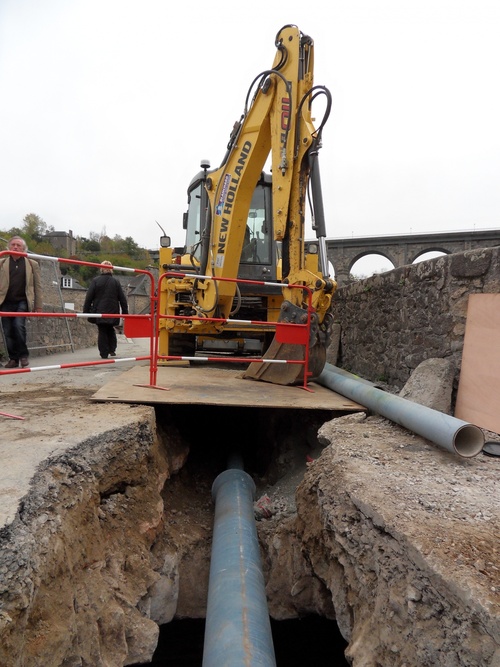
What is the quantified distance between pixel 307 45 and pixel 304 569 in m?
5.07

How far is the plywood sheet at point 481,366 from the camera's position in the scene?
11.8ft

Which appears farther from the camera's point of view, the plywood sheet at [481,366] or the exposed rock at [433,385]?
the exposed rock at [433,385]

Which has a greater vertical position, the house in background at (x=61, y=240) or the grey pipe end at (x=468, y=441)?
the house in background at (x=61, y=240)

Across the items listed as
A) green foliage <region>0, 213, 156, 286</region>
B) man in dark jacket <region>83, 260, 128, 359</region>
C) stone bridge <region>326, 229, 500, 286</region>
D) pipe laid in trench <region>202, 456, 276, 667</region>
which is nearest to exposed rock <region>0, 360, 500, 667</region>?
pipe laid in trench <region>202, 456, 276, 667</region>

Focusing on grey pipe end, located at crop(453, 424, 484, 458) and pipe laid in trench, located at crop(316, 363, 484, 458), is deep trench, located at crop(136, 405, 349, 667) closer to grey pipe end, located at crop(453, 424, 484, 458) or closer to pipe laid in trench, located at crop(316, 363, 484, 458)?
pipe laid in trench, located at crop(316, 363, 484, 458)

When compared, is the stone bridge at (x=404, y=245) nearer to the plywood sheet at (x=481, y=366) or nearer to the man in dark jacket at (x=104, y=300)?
the man in dark jacket at (x=104, y=300)

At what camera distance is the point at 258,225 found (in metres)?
6.86

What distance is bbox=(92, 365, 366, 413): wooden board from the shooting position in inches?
158

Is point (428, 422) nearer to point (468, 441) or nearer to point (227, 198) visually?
point (468, 441)

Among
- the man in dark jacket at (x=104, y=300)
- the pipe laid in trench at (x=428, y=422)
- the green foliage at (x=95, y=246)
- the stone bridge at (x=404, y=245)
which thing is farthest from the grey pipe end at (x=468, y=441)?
the green foliage at (x=95, y=246)

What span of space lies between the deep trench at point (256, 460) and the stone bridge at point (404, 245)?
27.8m

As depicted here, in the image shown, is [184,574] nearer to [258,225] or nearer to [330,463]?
[330,463]

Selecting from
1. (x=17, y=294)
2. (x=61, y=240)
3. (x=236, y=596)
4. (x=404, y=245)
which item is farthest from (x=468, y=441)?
(x=61, y=240)

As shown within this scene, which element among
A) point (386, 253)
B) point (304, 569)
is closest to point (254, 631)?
point (304, 569)
